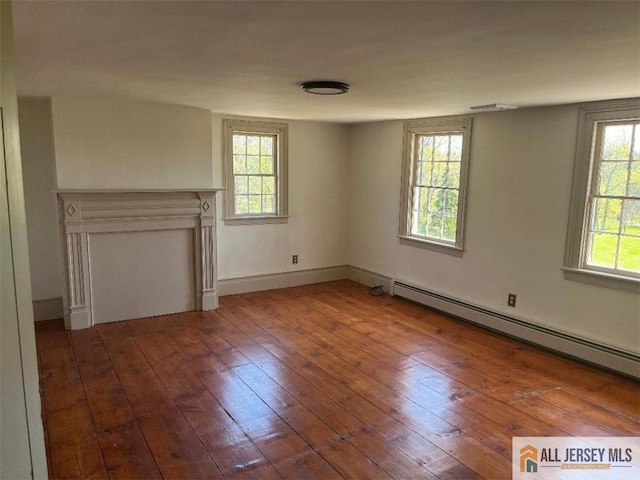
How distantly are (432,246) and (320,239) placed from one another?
166cm

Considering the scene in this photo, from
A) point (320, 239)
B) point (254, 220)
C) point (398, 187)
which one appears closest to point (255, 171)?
point (254, 220)

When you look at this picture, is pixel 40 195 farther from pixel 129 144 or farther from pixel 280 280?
pixel 280 280

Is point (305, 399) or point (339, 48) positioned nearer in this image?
point (339, 48)

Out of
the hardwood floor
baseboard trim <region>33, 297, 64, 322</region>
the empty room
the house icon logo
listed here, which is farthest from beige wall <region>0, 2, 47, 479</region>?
baseboard trim <region>33, 297, 64, 322</region>

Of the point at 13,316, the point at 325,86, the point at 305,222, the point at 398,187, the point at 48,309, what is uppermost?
the point at 325,86

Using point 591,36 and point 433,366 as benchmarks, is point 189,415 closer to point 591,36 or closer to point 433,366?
point 433,366

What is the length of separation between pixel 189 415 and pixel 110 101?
2.92m

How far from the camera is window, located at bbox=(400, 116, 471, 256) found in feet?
15.7

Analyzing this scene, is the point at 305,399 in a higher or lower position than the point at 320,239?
lower

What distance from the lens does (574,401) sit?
10.3ft

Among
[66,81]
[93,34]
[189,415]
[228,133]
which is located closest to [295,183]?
[228,133]

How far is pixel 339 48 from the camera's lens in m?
2.19

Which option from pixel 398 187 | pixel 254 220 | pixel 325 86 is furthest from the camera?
pixel 254 220

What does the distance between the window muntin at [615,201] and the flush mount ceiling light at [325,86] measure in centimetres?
210
